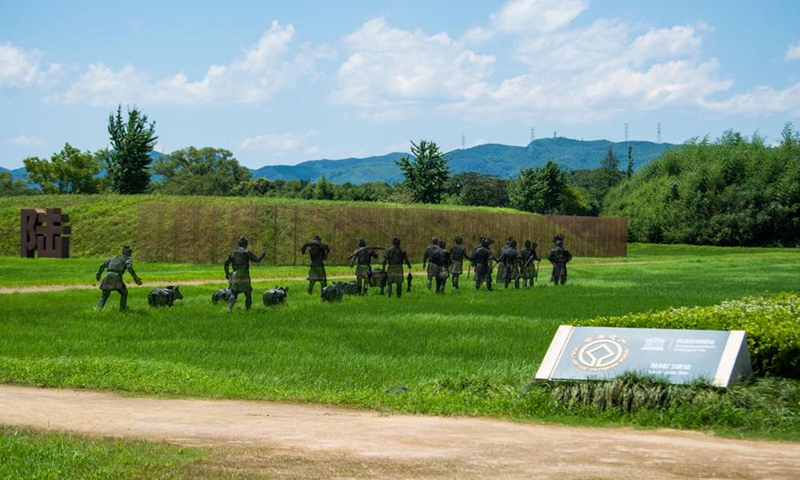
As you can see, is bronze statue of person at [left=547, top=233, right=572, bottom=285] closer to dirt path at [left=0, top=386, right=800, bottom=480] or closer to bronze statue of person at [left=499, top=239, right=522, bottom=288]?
bronze statue of person at [left=499, top=239, right=522, bottom=288]

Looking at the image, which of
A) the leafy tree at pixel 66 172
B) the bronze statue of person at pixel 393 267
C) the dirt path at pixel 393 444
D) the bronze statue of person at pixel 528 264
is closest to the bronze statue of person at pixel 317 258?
the bronze statue of person at pixel 393 267

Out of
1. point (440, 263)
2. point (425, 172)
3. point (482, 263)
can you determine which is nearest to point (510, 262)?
point (482, 263)

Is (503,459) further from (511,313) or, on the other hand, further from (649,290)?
(649,290)

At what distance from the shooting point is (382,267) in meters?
31.0

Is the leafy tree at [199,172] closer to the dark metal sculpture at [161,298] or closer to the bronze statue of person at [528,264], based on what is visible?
the bronze statue of person at [528,264]

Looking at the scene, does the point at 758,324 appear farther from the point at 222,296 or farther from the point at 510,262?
the point at 510,262

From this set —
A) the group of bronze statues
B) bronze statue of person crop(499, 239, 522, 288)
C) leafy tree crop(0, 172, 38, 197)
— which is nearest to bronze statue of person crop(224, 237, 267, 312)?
the group of bronze statues

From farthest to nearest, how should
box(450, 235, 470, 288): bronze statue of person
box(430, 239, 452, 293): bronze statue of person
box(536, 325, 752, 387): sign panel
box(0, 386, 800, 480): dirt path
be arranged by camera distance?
box(450, 235, 470, 288): bronze statue of person, box(430, 239, 452, 293): bronze statue of person, box(536, 325, 752, 387): sign panel, box(0, 386, 800, 480): dirt path

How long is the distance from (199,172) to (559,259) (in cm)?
9832

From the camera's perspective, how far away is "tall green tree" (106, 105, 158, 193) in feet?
241

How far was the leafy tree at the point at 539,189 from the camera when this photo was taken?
97625 mm

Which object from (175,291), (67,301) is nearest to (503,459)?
(175,291)

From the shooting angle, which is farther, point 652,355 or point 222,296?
point 222,296

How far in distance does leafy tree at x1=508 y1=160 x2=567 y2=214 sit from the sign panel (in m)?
85.0
